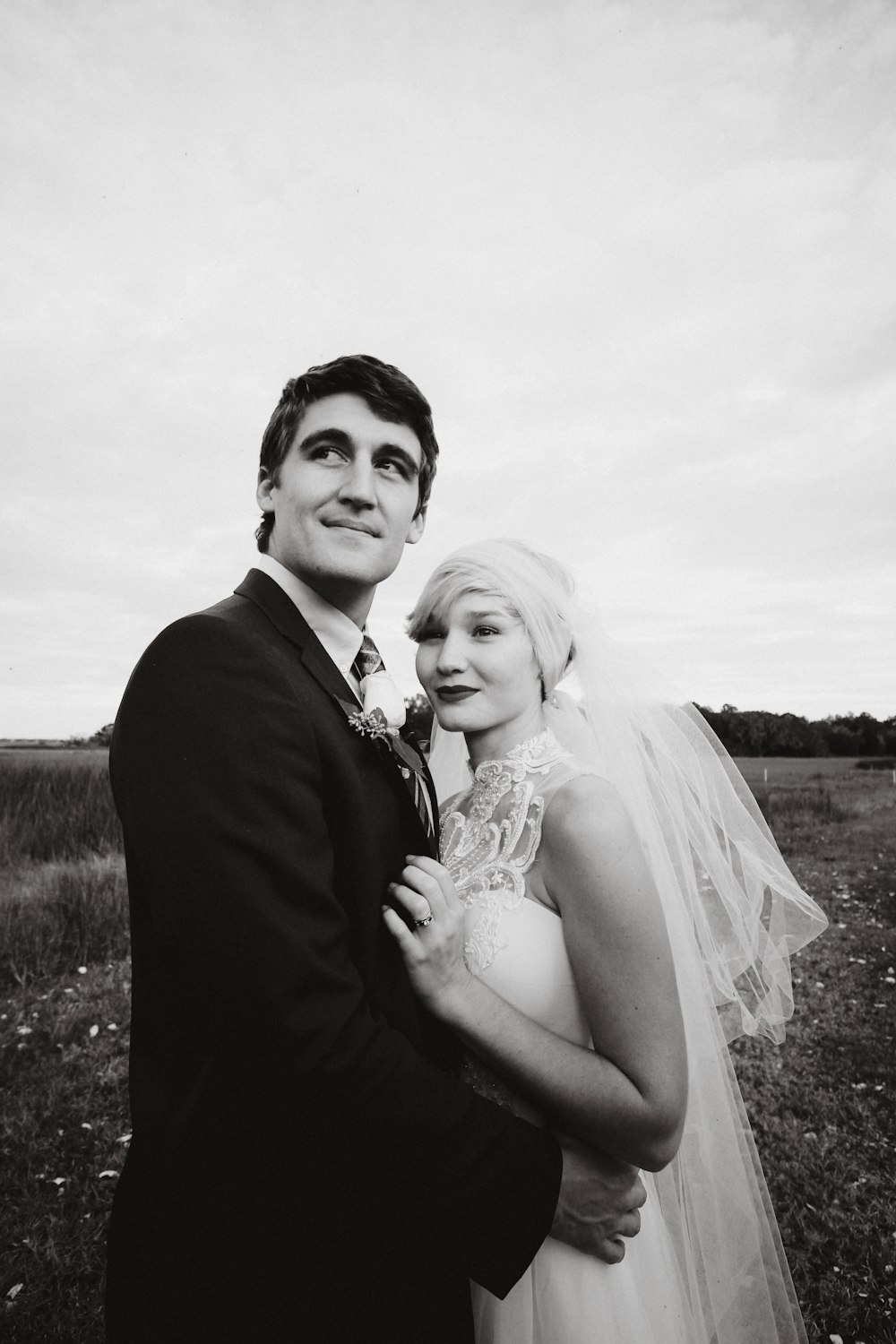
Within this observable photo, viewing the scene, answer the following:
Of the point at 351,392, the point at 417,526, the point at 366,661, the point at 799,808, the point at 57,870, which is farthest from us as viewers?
the point at 799,808

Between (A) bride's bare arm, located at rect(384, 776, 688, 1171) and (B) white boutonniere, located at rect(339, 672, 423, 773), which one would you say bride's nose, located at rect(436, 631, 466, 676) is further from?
(A) bride's bare arm, located at rect(384, 776, 688, 1171)

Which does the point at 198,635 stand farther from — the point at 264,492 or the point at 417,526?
the point at 417,526

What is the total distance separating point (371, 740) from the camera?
1.93 metres

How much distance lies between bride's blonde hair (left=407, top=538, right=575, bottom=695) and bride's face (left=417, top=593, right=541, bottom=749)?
39 mm

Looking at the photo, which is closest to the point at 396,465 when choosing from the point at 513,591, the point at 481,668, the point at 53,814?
the point at 513,591

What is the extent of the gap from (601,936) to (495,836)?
582 mm

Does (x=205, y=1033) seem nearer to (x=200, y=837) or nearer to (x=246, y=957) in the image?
(x=246, y=957)

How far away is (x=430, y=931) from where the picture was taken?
1.94 meters

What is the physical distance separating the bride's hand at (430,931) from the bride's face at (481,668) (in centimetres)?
87

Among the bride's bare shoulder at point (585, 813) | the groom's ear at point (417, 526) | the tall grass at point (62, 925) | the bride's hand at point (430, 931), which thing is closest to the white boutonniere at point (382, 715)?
the bride's hand at point (430, 931)

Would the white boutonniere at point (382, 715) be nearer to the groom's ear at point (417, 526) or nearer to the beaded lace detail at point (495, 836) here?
the beaded lace detail at point (495, 836)

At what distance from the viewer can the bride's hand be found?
6.23ft

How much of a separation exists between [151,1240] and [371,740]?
4.19 feet

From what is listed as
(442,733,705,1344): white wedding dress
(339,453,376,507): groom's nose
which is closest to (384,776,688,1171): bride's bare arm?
(442,733,705,1344): white wedding dress
